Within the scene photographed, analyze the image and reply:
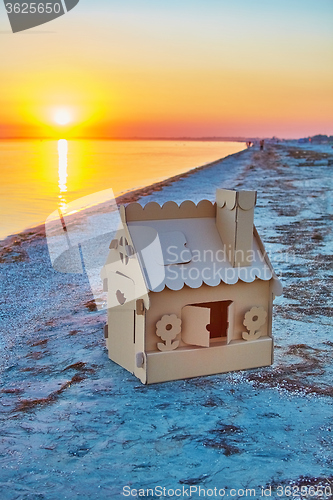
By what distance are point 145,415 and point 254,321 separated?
132 cm

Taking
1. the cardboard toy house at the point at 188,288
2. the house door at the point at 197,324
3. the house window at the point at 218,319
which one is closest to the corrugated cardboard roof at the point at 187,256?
the cardboard toy house at the point at 188,288

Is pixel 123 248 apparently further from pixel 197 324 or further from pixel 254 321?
pixel 254 321

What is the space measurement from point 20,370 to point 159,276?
5.09 feet

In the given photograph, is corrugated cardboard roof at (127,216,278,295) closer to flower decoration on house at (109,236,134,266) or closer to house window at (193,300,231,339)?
flower decoration on house at (109,236,134,266)

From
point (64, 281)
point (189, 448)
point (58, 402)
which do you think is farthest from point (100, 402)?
point (64, 281)

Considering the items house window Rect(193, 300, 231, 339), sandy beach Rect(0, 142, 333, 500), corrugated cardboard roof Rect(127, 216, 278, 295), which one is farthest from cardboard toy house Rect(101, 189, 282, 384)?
house window Rect(193, 300, 231, 339)

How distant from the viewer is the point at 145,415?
3.80 meters

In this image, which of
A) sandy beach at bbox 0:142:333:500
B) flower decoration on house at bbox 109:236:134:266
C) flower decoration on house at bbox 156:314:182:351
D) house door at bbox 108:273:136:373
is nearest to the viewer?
sandy beach at bbox 0:142:333:500

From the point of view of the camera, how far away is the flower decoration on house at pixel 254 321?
4531mm

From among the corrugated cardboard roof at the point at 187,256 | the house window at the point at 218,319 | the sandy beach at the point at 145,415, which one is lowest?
the sandy beach at the point at 145,415

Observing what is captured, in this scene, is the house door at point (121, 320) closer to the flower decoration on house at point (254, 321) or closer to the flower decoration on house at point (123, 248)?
the flower decoration on house at point (123, 248)

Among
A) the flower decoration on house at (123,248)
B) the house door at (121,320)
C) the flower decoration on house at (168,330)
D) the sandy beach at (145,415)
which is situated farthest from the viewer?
the house door at (121,320)

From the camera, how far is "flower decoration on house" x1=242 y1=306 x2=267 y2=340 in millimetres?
4531

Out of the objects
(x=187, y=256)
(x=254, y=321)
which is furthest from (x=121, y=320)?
(x=254, y=321)
